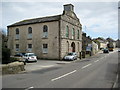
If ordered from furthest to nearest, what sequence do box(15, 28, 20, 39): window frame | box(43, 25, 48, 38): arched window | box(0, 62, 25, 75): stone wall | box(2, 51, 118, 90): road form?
box(15, 28, 20, 39): window frame < box(43, 25, 48, 38): arched window < box(0, 62, 25, 75): stone wall < box(2, 51, 118, 90): road

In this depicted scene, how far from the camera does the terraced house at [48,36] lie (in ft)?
105

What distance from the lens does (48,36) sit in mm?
33094

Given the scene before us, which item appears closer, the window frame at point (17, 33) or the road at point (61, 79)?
the road at point (61, 79)

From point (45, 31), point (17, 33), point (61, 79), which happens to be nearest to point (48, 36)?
point (45, 31)

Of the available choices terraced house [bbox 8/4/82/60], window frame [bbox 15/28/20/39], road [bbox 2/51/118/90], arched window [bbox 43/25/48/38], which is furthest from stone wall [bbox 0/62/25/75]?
window frame [bbox 15/28/20/39]

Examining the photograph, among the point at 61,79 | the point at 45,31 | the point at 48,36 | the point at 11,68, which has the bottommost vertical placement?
the point at 61,79

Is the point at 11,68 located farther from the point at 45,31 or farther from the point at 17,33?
the point at 17,33

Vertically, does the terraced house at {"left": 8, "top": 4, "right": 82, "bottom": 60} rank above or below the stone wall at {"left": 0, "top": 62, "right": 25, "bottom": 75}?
above

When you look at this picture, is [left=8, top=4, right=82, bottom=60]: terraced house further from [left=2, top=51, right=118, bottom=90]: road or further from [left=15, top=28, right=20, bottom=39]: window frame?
[left=2, top=51, right=118, bottom=90]: road

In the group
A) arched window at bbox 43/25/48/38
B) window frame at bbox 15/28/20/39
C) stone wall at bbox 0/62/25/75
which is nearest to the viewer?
stone wall at bbox 0/62/25/75

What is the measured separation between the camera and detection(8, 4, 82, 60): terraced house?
31969mm

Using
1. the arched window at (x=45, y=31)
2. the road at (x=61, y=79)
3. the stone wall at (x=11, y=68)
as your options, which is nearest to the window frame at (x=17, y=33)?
the arched window at (x=45, y=31)

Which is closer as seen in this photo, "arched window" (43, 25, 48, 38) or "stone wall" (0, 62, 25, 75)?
"stone wall" (0, 62, 25, 75)

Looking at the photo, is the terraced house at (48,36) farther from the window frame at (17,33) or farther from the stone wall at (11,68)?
the stone wall at (11,68)
